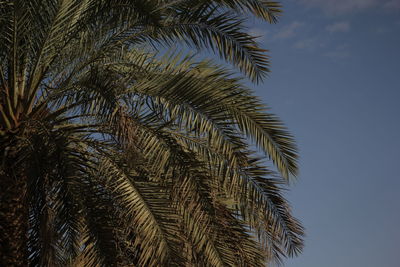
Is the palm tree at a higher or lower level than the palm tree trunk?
higher

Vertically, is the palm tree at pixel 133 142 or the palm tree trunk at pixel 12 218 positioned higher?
the palm tree at pixel 133 142

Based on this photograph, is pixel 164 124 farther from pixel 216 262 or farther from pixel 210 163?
pixel 216 262

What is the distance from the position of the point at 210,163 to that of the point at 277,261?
208 cm

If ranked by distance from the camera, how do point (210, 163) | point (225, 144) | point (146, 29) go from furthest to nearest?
point (146, 29) < point (210, 163) < point (225, 144)

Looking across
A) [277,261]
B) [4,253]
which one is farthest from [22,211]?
[277,261]

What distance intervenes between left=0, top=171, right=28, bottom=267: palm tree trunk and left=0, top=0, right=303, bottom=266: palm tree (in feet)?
0.06

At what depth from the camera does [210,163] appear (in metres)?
8.31

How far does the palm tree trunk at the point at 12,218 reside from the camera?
781 centimetres

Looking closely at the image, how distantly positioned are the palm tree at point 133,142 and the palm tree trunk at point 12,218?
2cm

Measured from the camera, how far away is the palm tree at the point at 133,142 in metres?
7.72

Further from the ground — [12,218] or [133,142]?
[133,142]

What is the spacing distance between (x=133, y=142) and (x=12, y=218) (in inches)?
82.6

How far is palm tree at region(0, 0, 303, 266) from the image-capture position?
7723mm

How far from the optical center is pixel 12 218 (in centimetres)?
793
